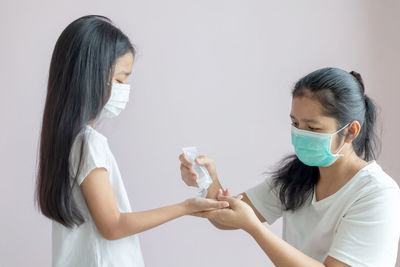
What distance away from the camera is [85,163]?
1.23 metres

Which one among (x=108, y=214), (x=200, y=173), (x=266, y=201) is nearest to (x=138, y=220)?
(x=108, y=214)

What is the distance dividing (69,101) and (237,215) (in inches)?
21.7

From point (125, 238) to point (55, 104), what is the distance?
16.8 inches

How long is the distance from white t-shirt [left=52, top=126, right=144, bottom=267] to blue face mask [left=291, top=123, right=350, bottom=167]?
0.53 meters

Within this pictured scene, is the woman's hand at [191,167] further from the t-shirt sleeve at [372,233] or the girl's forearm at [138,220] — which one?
the t-shirt sleeve at [372,233]

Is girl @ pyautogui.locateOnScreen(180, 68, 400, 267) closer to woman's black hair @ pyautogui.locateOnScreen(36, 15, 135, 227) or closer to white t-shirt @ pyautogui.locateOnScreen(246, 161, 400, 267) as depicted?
white t-shirt @ pyautogui.locateOnScreen(246, 161, 400, 267)

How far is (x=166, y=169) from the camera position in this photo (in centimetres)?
198

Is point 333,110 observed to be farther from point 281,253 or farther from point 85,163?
point 85,163

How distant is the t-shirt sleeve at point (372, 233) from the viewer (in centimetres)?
120

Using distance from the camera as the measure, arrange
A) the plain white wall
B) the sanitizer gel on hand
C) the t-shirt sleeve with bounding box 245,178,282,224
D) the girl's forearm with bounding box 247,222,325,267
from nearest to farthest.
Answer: the girl's forearm with bounding box 247,222,325,267 → the sanitizer gel on hand → the t-shirt sleeve with bounding box 245,178,282,224 → the plain white wall

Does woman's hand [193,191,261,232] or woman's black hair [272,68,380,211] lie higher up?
woman's black hair [272,68,380,211]

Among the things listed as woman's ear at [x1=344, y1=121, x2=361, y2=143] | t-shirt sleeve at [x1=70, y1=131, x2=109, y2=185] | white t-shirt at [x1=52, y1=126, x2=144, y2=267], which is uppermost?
woman's ear at [x1=344, y1=121, x2=361, y2=143]

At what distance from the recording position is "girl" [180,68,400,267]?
47.6 inches

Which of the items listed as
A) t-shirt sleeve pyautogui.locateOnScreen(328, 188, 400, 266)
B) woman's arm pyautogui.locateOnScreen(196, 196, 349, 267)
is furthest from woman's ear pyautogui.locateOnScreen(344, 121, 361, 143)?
woman's arm pyautogui.locateOnScreen(196, 196, 349, 267)
